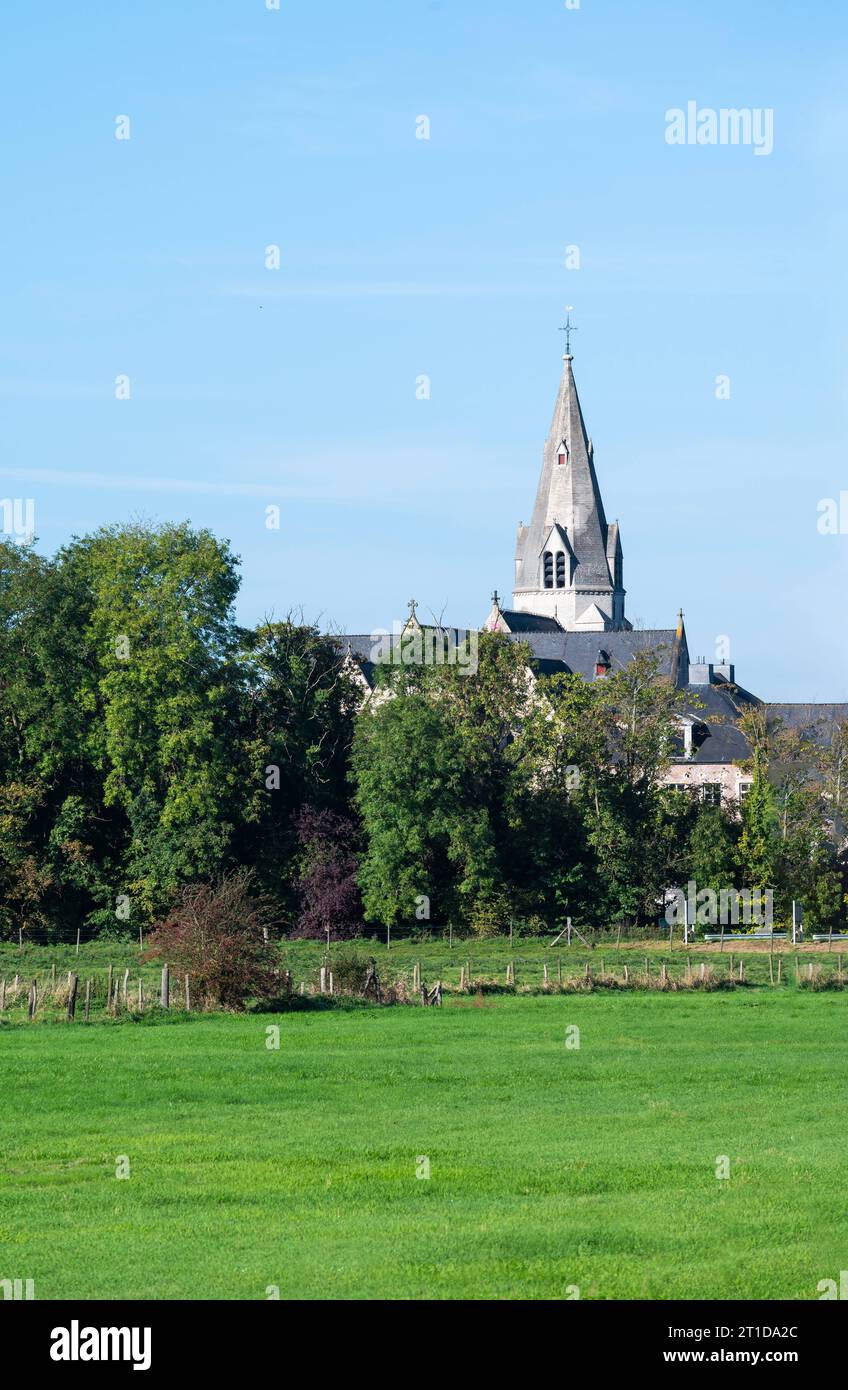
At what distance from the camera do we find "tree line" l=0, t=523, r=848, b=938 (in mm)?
72500

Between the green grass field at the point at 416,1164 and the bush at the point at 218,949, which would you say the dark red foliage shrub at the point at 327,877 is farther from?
the green grass field at the point at 416,1164

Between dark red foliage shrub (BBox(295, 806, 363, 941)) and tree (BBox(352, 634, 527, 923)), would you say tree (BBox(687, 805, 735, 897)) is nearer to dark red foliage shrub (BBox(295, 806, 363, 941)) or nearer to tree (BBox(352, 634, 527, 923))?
tree (BBox(352, 634, 527, 923))

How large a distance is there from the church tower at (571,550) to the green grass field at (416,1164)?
385 ft

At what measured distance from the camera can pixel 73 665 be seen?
74125 millimetres

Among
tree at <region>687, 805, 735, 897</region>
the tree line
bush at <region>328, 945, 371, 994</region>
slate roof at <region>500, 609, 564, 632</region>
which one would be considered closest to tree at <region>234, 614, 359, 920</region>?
the tree line

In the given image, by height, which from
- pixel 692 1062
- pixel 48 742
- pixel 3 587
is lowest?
pixel 692 1062

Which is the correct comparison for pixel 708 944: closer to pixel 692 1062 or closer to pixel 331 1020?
Answer: pixel 331 1020

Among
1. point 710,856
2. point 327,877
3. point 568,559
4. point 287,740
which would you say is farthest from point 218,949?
point 568,559

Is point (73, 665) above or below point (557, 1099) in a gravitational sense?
above

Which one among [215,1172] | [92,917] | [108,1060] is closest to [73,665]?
[92,917]

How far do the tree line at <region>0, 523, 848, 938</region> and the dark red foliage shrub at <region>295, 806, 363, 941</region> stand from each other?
10 centimetres
